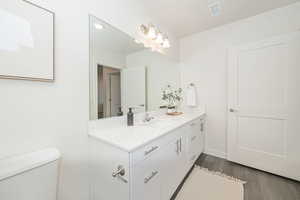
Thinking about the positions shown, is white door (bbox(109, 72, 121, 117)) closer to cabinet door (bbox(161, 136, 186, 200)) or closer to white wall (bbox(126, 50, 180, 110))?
white wall (bbox(126, 50, 180, 110))

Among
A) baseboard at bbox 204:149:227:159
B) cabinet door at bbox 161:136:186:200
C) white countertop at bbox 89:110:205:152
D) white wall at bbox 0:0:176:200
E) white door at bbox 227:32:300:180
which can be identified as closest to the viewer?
white wall at bbox 0:0:176:200

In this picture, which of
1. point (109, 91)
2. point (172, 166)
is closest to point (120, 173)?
point (172, 166)

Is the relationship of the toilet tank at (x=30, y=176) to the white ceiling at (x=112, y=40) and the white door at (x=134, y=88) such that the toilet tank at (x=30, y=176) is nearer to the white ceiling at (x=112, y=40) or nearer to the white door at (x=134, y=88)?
the white door at (x=134, y=88)

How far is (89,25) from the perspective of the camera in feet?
3.63

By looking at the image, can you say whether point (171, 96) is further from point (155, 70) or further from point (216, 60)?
point (216, 60)

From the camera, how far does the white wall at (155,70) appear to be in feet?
5.61

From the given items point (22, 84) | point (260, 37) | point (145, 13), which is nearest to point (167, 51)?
point (145, 13)

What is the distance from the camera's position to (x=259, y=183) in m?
1.62

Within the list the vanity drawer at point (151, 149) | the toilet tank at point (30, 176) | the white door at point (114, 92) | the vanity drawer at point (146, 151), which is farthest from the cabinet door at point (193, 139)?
the toilet tank at point (30, 176)

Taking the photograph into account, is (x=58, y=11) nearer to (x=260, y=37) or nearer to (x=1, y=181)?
(x=1, y=181)

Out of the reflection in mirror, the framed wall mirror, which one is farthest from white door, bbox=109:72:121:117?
the framed wall mirror

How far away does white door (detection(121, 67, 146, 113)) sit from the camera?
152cm

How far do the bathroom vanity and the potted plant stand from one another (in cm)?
84

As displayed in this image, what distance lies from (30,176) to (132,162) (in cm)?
56
